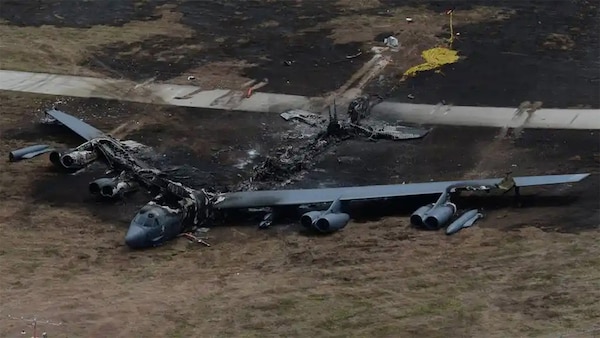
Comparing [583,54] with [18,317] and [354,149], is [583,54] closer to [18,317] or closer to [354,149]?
[354,149]

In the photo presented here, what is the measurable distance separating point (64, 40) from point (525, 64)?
2545 centimetres

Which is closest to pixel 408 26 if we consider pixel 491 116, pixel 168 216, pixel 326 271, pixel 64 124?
pixel 491 116

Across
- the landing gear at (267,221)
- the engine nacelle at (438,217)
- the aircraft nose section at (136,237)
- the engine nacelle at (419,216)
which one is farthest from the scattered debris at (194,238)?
the engine nacelle at (438,217)

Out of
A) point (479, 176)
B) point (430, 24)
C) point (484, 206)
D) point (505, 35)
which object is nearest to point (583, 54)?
point (505, 35)

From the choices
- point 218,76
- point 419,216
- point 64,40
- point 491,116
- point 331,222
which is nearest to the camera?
point 419,216

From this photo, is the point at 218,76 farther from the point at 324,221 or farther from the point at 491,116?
the point at 324,221

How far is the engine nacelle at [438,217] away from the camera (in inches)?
992

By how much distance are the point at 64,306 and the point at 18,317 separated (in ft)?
4.00

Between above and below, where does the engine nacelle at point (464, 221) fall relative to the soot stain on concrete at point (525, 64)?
above

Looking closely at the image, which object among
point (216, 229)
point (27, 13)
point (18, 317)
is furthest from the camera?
point (27, 13)

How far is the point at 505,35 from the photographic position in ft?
147

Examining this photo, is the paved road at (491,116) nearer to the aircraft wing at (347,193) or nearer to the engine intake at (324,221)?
the aircraft wing at (347,193)

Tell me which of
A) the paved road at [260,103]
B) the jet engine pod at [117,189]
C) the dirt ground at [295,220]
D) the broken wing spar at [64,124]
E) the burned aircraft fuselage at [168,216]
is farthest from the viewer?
the paved road at [260,103]

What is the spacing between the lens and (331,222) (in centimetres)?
2559
